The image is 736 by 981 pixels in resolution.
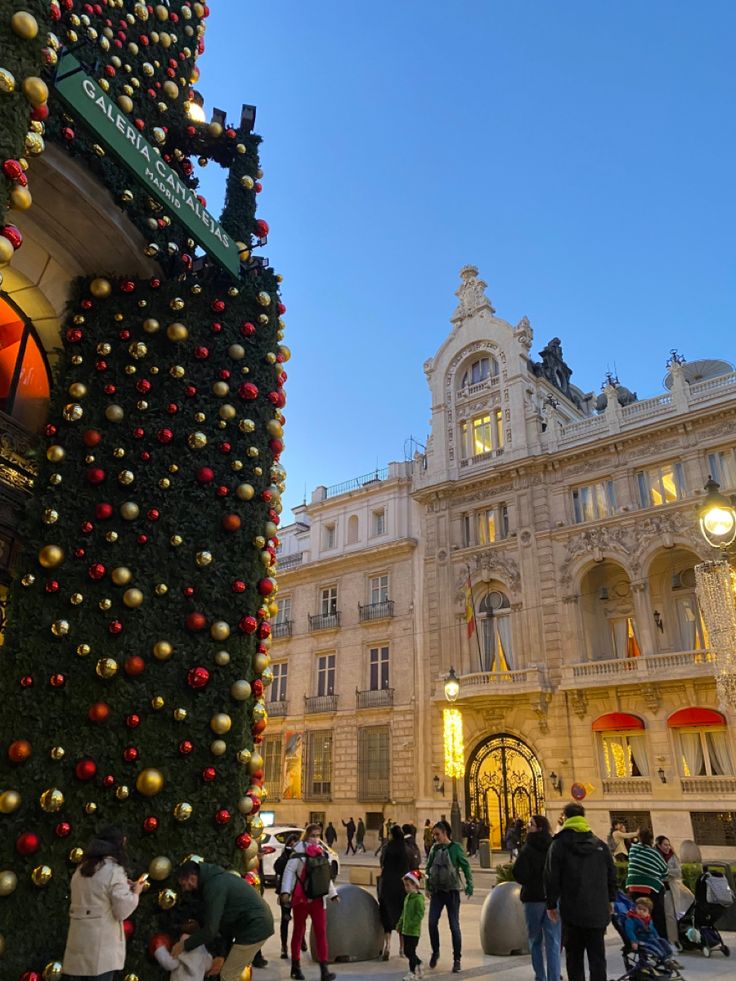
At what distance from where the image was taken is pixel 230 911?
4.87 meters

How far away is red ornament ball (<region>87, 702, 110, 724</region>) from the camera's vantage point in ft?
17.4

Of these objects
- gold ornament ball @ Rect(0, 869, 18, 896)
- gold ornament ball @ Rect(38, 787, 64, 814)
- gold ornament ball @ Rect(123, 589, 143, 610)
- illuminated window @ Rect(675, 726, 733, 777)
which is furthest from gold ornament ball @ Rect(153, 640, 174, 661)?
illuminated window @ Rect(675, 726, 733, 777)

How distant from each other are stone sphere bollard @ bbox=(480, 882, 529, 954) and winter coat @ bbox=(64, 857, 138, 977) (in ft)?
21.6

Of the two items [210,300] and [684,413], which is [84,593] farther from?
[684,413]

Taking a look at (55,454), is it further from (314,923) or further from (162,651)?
(314,923)

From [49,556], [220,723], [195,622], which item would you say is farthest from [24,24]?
[220,723]

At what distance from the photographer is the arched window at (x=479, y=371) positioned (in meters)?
33.1

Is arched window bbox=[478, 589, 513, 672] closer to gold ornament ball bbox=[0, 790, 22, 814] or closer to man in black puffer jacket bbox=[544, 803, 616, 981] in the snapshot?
man in black puffer jacket bbox=[544, 803, 616, 981]

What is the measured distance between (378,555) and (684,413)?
48.9 ft

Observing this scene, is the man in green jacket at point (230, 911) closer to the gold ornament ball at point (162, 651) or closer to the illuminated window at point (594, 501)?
the gold ornament ball at point (162, 651)

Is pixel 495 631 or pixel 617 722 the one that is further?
pixel 495 631

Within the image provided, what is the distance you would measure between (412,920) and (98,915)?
201 inches

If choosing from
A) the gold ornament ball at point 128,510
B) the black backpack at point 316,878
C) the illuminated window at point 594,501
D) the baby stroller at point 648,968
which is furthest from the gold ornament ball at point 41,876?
the illuminated window at point 594,501

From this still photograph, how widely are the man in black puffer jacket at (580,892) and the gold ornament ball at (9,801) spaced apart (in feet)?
15.0
